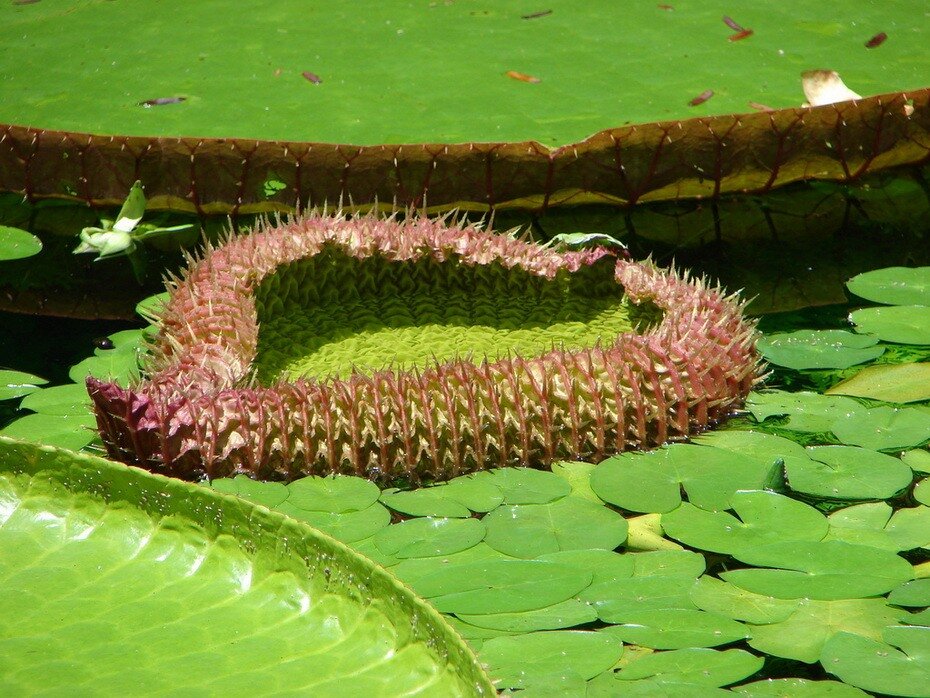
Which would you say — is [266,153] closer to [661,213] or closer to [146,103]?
[146,103]

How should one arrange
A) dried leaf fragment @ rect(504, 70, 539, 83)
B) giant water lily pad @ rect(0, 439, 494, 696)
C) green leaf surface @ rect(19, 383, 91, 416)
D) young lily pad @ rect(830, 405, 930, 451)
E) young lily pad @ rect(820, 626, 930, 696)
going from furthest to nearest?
dried leaf fragment @ rect(504, 70, 539, 83) < green leaf surface @ rect(19, 383, 91, 416) < young lily pad @ rect(830, 405, 930, 451) < young lily pad @ rect(820, 626, 930, 696) < giant water lily pad @ rect(0, 439, 494, 696)

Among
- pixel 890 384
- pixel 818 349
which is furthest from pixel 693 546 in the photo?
pixel 818 349

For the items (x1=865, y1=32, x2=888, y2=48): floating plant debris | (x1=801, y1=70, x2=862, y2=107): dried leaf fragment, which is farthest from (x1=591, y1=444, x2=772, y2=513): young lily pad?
(x1=865, y1=32, x2=888, y2=48): floating plant debris

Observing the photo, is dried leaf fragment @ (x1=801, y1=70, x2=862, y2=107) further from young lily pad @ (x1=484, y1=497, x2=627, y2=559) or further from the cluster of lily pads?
young lily pad @ (x1=484, y1=497, x2=627, y2=559)

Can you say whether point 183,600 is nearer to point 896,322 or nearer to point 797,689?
point 797,689

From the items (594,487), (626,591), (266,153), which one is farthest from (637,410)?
(266,153)

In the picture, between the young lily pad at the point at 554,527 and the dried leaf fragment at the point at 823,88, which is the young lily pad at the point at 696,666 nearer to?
the young lily pad at the point at 554,527

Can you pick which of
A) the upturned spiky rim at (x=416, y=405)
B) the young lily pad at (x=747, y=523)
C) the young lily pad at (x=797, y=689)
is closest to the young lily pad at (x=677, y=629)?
the young lily pad at (x=797, y=689)
